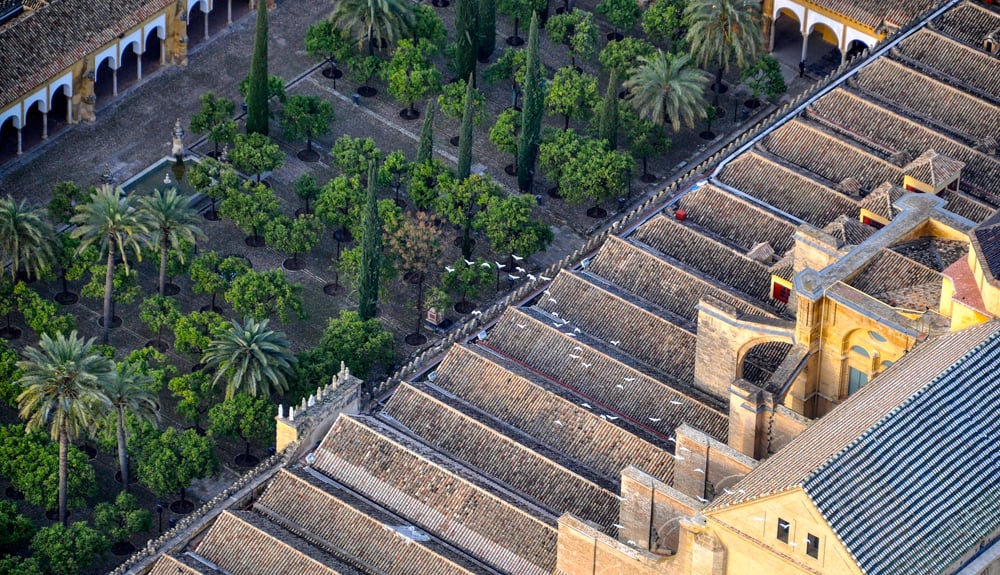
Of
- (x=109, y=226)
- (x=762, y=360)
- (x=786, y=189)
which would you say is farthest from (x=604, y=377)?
(x=109, y=226)

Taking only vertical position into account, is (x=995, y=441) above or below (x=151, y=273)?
above

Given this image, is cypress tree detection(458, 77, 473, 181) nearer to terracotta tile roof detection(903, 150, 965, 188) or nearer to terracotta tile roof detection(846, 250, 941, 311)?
terracotta tile roof detection(903, 150, 965, 188)

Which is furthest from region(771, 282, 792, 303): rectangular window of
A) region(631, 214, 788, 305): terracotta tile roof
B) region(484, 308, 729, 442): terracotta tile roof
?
region(484, 308, 729, 442): terracotta tile roof

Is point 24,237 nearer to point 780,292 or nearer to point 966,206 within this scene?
point 780,292

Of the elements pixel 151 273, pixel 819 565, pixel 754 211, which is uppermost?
pixel 819 565

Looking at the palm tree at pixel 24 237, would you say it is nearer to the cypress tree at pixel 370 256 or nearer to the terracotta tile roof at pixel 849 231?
the cypress tree at pixel 370 256

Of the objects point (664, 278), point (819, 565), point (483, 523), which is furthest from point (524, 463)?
point (819, 565)

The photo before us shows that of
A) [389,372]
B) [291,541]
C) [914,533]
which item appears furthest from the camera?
[389,372]

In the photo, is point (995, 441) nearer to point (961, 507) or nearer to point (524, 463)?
point (961, 507)
